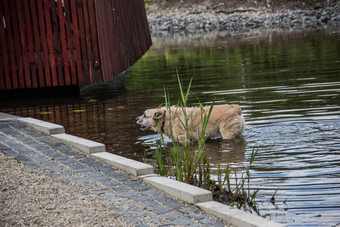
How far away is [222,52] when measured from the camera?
25797 millimetres

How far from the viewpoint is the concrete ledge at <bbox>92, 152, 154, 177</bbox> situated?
20.6ft

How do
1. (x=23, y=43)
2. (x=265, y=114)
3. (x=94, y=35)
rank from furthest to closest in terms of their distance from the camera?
(x=23, y=43) < (x=94, y=35) < (x=265, y=114)

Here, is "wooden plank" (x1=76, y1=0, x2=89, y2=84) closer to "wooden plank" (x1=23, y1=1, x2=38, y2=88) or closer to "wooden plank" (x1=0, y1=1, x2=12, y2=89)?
"wooden plank" (x1=23, y1=1, x2=38, y2=88)

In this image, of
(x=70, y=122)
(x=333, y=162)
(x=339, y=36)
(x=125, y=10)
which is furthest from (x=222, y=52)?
(x=333, y=162)

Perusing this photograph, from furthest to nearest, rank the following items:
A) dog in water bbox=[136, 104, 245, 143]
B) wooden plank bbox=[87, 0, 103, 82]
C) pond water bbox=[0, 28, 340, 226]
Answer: wooden plank bbox=[87, 0, 103, 82]
dog in water bbox=[136, 104, 245, 143]
pond water bbox=[0, 28, 340, 226]

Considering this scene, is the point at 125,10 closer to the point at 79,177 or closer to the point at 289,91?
the point at 289,91

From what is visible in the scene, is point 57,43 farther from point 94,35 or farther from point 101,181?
point 101,181

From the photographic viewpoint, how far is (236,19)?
4772 centimetres

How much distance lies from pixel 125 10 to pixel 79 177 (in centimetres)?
1336

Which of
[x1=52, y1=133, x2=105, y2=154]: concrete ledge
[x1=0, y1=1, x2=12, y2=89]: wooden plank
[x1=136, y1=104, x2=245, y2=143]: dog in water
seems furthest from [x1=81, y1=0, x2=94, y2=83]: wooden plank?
[x1=52, y1=133, x2=105, y2=154]: concrete ledge

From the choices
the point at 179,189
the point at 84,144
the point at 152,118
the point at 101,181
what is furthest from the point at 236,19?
the point at 179,189

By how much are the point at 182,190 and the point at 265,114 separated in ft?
17.8

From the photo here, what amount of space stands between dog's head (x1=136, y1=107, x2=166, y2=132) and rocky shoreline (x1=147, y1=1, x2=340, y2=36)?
30.1 metres

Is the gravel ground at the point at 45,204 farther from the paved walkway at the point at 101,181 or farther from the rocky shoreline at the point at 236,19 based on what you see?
the rocky shoreline at the point at 236,19
